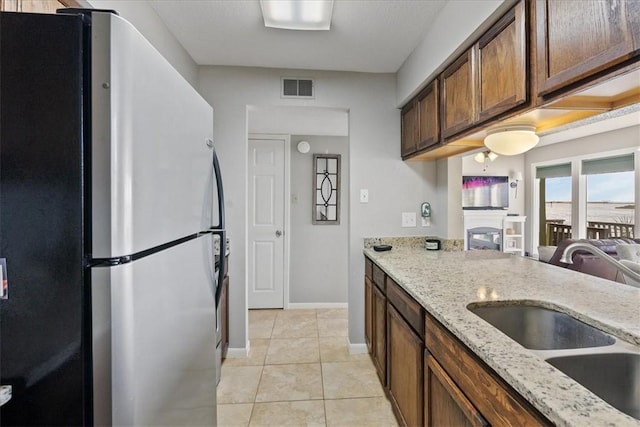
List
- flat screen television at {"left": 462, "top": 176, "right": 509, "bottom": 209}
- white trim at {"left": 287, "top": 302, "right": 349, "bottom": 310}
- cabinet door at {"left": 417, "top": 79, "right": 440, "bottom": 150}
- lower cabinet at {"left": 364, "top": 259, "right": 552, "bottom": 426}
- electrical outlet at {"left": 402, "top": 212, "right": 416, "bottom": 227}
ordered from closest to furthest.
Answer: lower cabinet at {"left": 364, "top": 259, "right": 552, "bottom": 426} → cabinet door at {"left": 417, "top": 79, "right": 440, "bottom": 150} → electrical outlet at {"left": 402, "top": 212, "right": 416, "bottom": 227} → white trim at {"left": 287, "top": 302, "right": 349, "bottom": 310} → flat screen television at {"left": 462, "top": 176, "right": 509, "bottom": 209}

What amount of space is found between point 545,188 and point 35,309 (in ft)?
13.4

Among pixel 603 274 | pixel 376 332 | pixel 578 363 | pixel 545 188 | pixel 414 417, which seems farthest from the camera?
pixel 545 188

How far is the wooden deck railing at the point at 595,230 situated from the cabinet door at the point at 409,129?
139 centimetres

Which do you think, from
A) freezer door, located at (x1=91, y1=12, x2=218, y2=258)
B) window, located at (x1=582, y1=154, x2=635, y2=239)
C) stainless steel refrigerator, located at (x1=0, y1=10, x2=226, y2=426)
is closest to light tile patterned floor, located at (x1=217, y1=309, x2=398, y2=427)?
stainless steel refrigerator, located at (x1=0, y1=10, x2=226, y2=426)

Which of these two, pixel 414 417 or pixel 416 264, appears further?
pixel 416 264

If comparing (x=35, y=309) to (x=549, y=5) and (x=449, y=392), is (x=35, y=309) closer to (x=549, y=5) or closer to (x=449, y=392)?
(x=449, y=392)

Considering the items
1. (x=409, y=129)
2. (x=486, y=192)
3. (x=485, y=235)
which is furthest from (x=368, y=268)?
(x=486, y=192)

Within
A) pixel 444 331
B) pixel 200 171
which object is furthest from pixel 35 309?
pixel 444 331

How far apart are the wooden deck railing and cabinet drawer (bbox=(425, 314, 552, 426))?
1639mm

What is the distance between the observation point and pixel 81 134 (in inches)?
25.7

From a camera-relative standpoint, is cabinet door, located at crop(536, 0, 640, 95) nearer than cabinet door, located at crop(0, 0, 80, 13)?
Yes

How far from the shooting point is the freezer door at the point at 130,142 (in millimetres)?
651

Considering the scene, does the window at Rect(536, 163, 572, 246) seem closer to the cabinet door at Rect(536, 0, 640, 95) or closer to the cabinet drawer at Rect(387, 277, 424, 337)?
the cabinet drawer at Rect(387, 277, 424, 337)

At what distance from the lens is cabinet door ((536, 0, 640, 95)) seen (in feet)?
2.48
